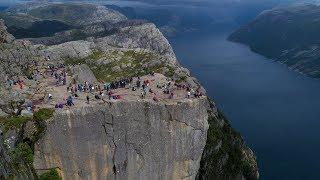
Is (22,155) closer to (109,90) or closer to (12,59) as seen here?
(109,90)

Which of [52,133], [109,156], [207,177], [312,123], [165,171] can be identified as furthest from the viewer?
[312,123]

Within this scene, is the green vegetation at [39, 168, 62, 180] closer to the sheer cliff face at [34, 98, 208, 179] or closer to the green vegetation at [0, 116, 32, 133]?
the sheer cliff face at [34, 98, 208, 179]

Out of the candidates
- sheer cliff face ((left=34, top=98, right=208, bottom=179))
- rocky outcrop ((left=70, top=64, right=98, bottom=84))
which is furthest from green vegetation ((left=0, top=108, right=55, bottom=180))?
rocky outcrop ((left=70, top=64, right=98, bottom=84))

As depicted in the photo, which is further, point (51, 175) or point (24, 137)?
point (51, 175)

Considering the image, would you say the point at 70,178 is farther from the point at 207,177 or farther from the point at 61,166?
the point at 207,177

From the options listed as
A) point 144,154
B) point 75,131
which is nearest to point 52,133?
point 75,131

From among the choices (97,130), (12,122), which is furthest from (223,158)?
(12,122)

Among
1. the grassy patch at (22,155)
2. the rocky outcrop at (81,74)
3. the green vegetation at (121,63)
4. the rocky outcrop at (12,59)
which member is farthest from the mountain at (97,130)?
the green vegetation at (121,63)
